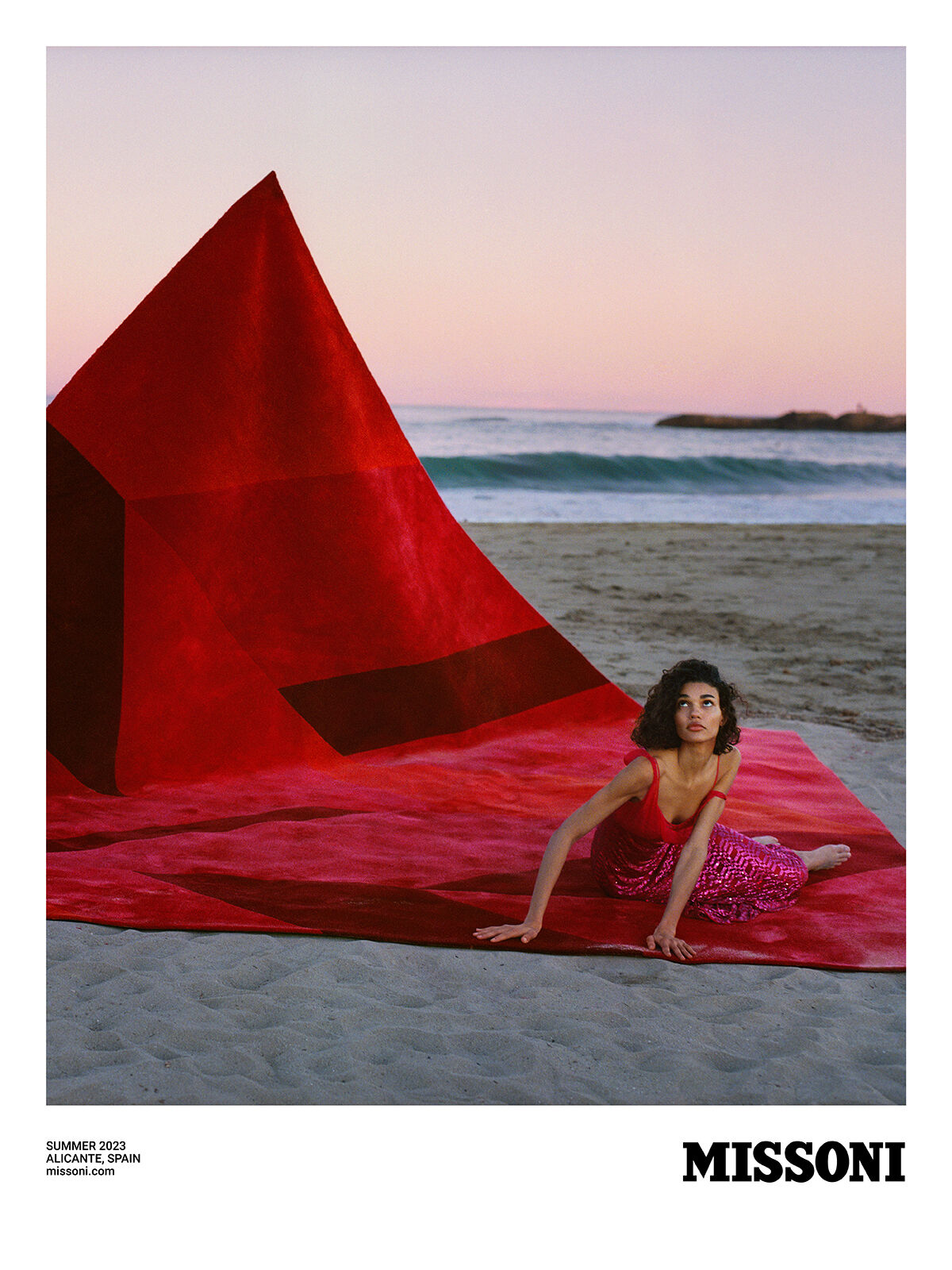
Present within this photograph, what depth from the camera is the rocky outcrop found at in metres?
16.1

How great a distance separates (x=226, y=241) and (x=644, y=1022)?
257 cm

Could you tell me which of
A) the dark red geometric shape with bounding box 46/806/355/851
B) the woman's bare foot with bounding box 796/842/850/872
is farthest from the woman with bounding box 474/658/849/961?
the dark red geometric shape with bounding box 46/806/355/851

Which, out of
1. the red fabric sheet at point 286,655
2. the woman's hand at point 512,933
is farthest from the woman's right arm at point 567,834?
the red fabric sheet at point 286,655

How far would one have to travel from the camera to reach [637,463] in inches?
654

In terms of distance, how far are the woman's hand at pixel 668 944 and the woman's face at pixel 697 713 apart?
37 cm

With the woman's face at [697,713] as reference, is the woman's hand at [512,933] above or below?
below

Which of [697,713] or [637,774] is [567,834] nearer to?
[637,774]

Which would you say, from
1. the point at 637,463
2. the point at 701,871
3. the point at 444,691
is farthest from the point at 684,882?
the point at 637,463

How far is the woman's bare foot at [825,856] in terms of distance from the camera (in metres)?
2.55

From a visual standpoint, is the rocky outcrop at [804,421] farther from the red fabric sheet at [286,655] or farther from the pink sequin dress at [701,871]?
the pink sequin dress at [701,871]

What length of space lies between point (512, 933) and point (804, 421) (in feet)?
50.0

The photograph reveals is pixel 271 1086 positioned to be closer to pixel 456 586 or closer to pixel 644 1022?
pixel 644 1022

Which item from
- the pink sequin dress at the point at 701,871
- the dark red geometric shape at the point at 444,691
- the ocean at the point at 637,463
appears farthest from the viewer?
the ocean at the point at 637,463
